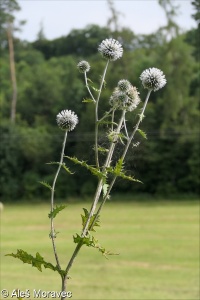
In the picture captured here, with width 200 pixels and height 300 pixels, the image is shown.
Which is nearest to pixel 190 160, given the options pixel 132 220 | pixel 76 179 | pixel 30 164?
pixel 76 179

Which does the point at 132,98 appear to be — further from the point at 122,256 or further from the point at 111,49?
the point at 122,256

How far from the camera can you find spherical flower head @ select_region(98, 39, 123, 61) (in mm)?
2824

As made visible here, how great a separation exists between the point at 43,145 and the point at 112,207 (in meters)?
9.92

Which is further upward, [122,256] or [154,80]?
[122,256]

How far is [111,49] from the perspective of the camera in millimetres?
2838

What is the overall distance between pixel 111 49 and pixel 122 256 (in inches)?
532

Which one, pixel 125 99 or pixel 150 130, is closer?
pixel 125 99

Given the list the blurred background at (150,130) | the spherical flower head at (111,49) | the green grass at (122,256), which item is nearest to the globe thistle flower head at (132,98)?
the spherical flower head at (111,49)

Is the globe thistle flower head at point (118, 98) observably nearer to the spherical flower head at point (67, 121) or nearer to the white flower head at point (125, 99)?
the white flower head at point (125, 99)

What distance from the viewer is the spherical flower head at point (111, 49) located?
2824 millimetres

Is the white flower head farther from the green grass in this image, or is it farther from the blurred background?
the blurred background

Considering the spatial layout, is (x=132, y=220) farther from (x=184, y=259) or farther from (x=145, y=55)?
(x=145, y=55)

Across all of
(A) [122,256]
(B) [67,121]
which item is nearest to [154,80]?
(B) [67,121]

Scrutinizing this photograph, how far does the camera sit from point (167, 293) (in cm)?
1083
